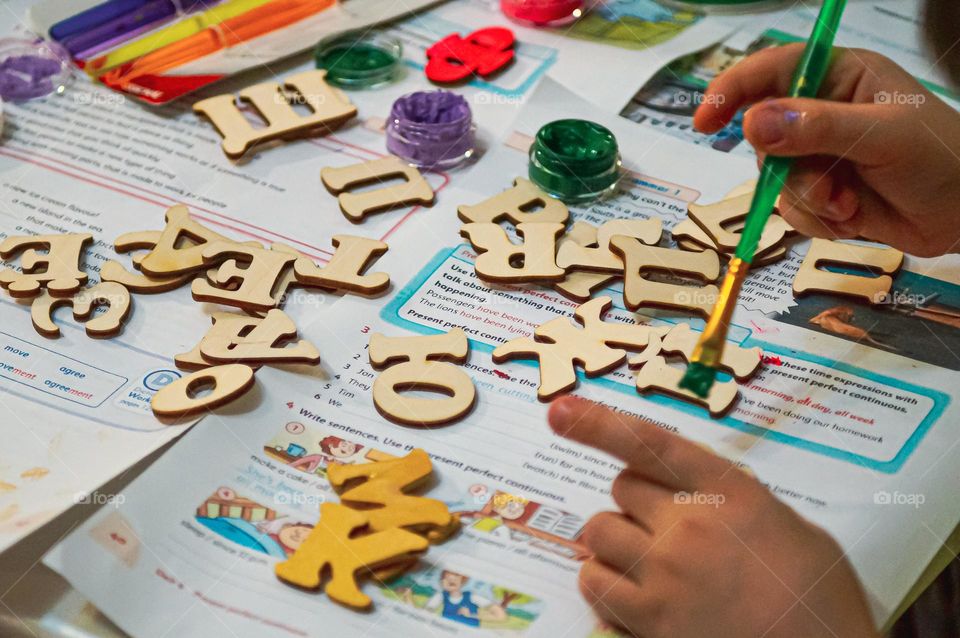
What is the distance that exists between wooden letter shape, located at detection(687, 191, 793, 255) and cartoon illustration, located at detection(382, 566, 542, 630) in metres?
0.39

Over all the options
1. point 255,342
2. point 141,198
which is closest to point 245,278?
point 255,342

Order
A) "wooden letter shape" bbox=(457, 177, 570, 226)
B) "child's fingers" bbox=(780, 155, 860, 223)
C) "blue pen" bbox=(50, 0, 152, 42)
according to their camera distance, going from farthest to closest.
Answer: "blue pen" bbox=(50, 0, 152, 42) → "wooden letter shape" bbox=(457, 177, 570, 226) → "child's fingers" bbox=(780, 155, 860, 223)

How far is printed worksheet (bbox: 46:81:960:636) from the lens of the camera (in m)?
0.58

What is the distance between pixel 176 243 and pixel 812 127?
0.54 meters

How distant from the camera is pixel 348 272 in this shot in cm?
82

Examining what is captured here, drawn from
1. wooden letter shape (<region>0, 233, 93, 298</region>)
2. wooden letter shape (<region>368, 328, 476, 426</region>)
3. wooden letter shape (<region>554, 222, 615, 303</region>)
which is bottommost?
wooden letter shape (<region>554, 222, 615, 303</region>)

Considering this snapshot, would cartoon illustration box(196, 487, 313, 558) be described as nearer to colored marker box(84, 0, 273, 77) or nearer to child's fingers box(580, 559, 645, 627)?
child's fingers box(580, 559, 645, 627)

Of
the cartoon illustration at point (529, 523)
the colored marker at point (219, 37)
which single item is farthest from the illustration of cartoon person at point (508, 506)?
the colored marker at point (219, 37)

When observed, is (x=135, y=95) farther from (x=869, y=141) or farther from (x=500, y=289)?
(x=869, y=141)

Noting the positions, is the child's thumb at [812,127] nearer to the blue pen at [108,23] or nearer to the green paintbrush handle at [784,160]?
the green paintbrush handle at [784,160]

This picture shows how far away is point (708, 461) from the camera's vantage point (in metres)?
0.60

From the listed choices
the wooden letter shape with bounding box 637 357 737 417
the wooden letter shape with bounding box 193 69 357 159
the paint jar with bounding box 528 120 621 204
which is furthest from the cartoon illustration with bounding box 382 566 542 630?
the wooden letter shape with bounding box 193 69 357 159

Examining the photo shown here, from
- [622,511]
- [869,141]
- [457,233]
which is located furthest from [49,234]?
[869,141]

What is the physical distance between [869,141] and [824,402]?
20 cm
